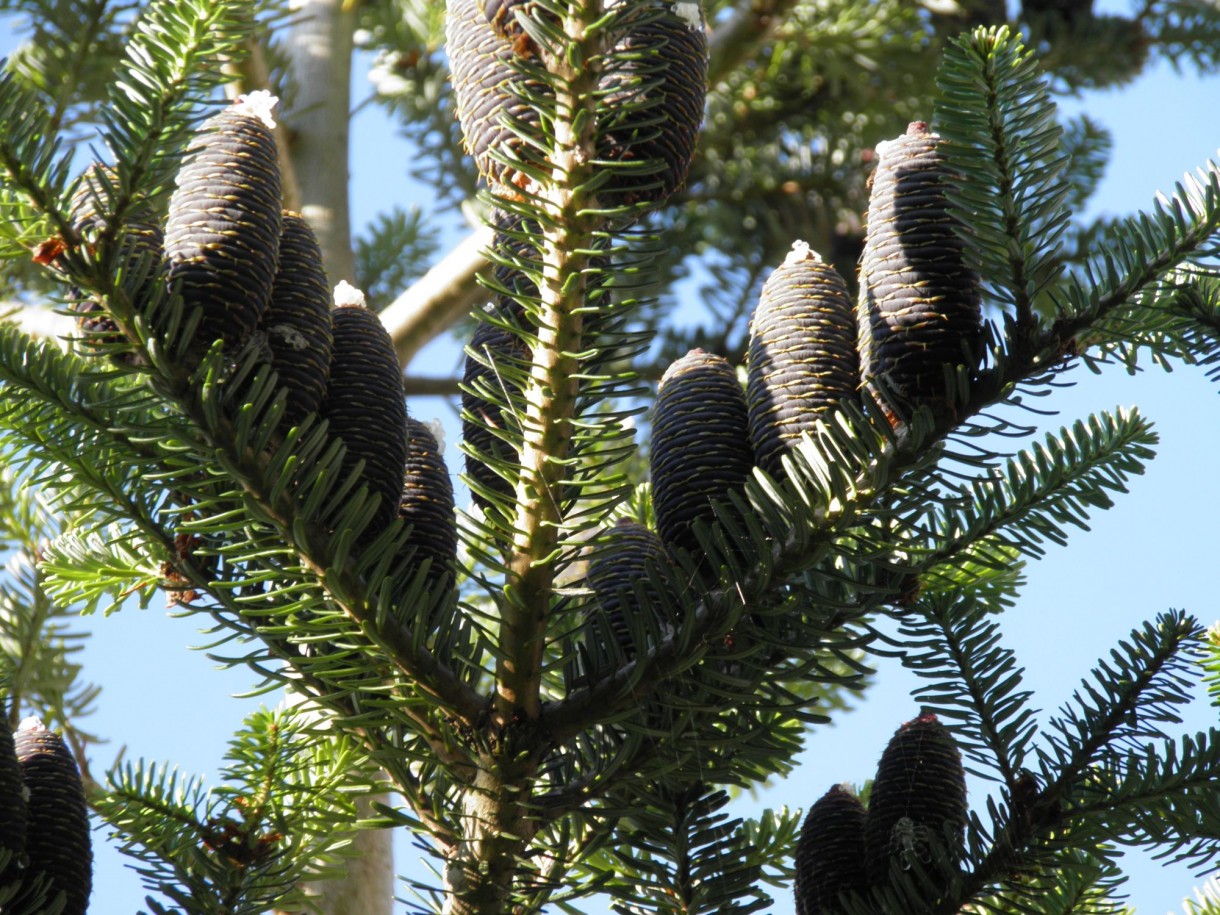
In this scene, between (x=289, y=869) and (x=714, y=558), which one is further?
(x=289, y=869)

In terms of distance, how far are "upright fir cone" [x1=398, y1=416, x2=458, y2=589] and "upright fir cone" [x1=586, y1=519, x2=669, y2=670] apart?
92 millimetres

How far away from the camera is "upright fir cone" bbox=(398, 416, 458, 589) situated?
2.33 ft

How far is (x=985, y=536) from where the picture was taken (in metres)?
0.83

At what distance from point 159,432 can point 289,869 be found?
372 mm

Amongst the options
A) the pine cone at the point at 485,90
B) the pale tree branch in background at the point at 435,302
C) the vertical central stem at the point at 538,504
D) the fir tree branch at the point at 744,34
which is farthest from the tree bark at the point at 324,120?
the vertical central stem at the point at 538,504

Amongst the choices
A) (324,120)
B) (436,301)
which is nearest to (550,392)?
(436,301)

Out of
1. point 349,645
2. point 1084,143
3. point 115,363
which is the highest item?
point 1084,143

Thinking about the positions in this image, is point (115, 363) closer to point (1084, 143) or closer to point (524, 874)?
point (524, 874)

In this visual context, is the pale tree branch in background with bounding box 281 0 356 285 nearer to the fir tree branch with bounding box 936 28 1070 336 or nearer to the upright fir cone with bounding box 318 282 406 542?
the upright fir cone with bounding box 318 282 406 542

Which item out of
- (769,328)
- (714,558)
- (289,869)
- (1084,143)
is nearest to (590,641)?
(714,558)

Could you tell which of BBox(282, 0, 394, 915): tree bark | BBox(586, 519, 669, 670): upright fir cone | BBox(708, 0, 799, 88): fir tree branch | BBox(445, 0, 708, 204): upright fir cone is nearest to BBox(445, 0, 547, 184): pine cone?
BBox(445, 0, 708, 204): upright fir cone

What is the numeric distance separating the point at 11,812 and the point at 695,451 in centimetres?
47

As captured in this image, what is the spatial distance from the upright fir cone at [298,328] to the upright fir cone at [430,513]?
2.8 inches

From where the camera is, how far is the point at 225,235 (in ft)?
2.04
